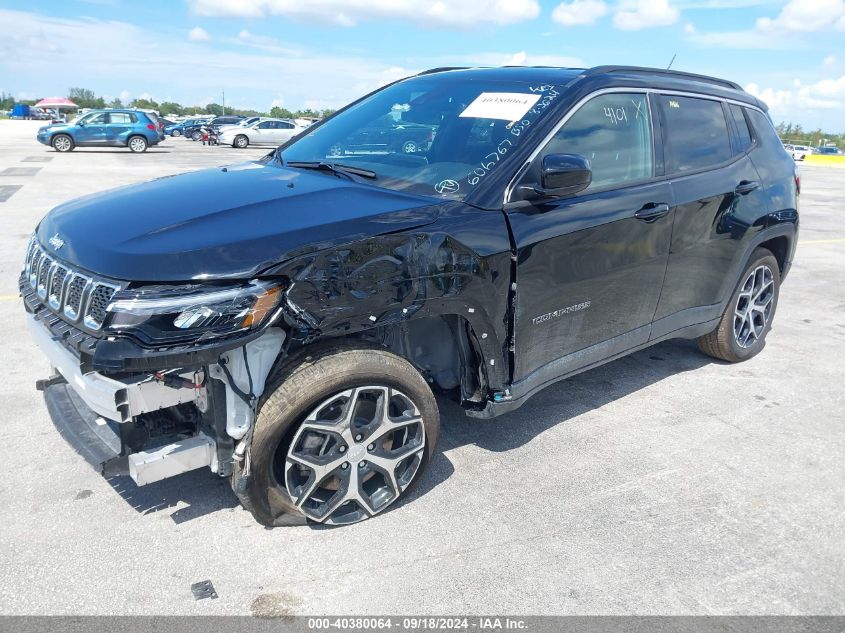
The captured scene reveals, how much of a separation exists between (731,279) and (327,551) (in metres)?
3.27

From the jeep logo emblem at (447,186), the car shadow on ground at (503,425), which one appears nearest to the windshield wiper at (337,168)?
the jeep logo emblem at (447,186)

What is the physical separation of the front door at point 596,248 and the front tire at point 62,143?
92.9 ft

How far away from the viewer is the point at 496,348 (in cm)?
324

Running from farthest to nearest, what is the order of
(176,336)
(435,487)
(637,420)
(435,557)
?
1. (637,420)
2. (435,487)
3. (435,557)
4. (176,336)

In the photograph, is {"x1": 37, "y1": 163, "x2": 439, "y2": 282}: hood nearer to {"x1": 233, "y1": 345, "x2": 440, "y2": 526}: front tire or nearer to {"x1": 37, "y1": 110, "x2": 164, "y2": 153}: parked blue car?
{"x1": 233, "y1": 345, "x2": 440, "y2": 526}: front tire

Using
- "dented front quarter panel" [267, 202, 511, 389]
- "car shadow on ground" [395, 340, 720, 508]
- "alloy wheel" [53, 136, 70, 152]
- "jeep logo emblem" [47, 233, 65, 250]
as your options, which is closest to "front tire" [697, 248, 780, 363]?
"car shadow on ground" [395, 340, 720, 508]

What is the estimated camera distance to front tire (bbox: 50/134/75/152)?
27.1 metres

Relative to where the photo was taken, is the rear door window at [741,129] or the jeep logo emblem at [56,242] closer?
the jeep logo emblem at [56,242]

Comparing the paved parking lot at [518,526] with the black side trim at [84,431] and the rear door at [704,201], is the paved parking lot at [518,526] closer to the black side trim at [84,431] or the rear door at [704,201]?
the black side trim at [84,431]

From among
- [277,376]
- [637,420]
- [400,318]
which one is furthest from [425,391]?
[637,420]

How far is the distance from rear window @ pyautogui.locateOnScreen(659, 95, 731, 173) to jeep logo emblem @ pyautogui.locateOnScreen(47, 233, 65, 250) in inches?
124

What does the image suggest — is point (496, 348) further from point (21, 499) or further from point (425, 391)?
point (21, 499)

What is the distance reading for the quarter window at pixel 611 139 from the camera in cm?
353

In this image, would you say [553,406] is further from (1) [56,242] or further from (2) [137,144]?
(2) [137,144]
